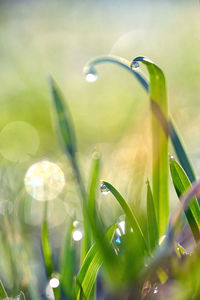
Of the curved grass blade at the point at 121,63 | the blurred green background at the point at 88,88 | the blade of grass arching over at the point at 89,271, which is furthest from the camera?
the blurred green background at the point at 88,88

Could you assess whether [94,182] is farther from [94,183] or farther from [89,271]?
[89,271]

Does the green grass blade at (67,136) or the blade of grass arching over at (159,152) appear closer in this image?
the green grass blade at (67,136)

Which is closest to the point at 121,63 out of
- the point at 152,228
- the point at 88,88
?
the point at 152,228

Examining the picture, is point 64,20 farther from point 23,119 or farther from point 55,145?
point 55,145

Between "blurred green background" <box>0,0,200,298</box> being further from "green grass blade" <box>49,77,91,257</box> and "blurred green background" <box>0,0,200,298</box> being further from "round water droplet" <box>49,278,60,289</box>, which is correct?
"green grass blade" <box>49,77,91,257</box>

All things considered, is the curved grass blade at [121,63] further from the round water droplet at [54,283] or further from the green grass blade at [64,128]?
the round water droplet at [54,283]

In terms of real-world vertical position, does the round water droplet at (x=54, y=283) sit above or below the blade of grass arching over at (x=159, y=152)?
below

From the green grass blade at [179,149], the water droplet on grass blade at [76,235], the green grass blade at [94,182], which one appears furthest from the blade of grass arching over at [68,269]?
the green grass blade at [179,149]

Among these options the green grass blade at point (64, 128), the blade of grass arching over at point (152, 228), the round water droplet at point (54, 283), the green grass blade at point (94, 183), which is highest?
the green grass blade at point (64, 128)

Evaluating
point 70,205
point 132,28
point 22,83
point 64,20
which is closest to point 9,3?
point 64,20
